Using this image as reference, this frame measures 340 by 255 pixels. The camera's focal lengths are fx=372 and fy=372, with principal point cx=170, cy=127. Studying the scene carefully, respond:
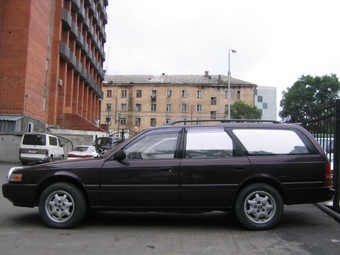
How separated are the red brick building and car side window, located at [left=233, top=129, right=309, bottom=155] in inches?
913

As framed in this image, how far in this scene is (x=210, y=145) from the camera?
6105 millimetres

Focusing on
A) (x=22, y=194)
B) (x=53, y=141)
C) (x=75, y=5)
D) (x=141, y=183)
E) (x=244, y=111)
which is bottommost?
(x=22, y=194)

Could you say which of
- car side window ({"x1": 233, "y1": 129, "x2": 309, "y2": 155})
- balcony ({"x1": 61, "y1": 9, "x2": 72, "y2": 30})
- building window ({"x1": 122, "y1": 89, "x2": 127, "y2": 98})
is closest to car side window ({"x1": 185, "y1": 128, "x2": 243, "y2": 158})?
car side window ({"x1": 233, "y1": 129, "x2": 309, "y2": 155})

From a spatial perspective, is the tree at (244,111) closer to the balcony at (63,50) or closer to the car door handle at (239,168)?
the balcony at (63,50)

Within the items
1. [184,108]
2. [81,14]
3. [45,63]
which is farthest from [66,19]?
[184,108]

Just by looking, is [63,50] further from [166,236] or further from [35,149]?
[166,236]

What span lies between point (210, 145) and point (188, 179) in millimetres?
Answer: 682

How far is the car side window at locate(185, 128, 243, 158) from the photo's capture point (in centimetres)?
605

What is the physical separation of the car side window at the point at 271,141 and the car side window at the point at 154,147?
→ 3.56 feet

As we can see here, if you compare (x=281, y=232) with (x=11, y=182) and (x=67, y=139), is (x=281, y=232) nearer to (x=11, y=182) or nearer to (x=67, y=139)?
(x=11, y=182)

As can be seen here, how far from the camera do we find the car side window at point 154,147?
6.06 m

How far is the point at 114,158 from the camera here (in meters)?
6.01

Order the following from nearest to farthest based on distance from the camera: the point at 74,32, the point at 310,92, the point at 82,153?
1. the point at 82,153
2. the point at 74,32
3. the point at 310,92

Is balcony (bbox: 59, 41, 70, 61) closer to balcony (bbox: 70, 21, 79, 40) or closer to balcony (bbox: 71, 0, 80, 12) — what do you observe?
balcony (bbox: 70, 21, 79, 40)
